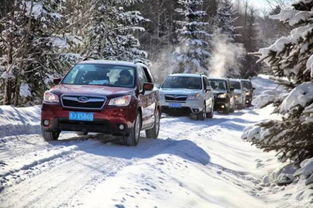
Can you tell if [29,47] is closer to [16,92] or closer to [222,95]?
[16,92]

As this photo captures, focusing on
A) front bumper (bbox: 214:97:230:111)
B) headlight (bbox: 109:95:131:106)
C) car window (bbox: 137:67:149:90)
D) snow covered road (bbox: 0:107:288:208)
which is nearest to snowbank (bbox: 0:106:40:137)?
snow covered road (bbox: 0:107:288:208)

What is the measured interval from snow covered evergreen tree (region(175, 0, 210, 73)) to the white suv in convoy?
103ft

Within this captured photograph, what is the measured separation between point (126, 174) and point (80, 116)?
2.85 metres

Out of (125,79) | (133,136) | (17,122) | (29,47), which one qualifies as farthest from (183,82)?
(133,136)

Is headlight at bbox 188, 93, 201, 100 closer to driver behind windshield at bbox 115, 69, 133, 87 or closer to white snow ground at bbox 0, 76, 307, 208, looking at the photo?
white snow ground at bbox 0, 76, 307, 208

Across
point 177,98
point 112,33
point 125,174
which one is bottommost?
point 125,174

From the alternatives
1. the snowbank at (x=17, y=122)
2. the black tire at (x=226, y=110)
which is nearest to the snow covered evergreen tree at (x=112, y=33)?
the black tire at (x=226, y=110)

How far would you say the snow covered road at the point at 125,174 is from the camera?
19.0ft

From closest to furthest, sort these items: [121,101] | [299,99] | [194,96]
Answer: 1. [299,99]
2. [121,101]
3. [194,96]

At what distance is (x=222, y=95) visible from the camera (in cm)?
2659

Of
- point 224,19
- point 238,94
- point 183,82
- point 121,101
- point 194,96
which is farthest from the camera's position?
point 224,19

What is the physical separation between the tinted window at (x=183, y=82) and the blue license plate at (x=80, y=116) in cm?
1098

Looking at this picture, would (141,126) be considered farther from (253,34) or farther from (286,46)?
(253,34)

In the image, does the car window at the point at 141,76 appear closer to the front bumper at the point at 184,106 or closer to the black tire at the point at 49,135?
the black tire at the point at 49,135
